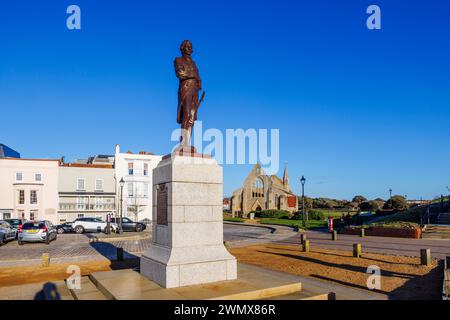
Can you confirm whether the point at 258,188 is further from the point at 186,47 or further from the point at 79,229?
the point at 186,47

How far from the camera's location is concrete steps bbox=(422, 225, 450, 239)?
87.8 feet

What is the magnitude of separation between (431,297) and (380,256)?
7.86m

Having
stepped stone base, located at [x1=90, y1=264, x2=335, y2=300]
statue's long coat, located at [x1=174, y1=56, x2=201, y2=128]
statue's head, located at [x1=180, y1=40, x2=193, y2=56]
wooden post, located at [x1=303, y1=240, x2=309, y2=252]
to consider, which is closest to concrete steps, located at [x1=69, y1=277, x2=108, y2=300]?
stepped stone base, located at [x1=90, y1=264, x2=335, y2=300]

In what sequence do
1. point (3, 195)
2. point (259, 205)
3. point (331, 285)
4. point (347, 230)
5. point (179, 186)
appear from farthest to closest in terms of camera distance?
point (259, 205) → point (3, 195) → point (347, 230) → point (331, 285) → point (179, 186)

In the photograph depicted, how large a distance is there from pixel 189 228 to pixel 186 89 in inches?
147

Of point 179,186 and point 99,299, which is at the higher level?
point 179,186

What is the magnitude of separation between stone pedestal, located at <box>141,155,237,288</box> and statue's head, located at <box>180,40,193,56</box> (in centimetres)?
306

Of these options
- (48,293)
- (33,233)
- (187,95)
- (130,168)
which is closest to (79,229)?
(33,233)

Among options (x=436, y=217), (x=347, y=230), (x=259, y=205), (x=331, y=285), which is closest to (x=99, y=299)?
(x=331, y=285)

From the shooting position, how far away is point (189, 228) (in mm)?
8711

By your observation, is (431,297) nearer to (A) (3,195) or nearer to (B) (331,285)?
(B) (331,285)

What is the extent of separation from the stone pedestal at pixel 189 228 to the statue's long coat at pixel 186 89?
4.40 ft

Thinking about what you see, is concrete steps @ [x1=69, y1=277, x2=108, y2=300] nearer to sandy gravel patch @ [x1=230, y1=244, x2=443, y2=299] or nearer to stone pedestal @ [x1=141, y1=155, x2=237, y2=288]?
stone pedestal @ [x1=141, y1=155, x2=237, y2=288]
